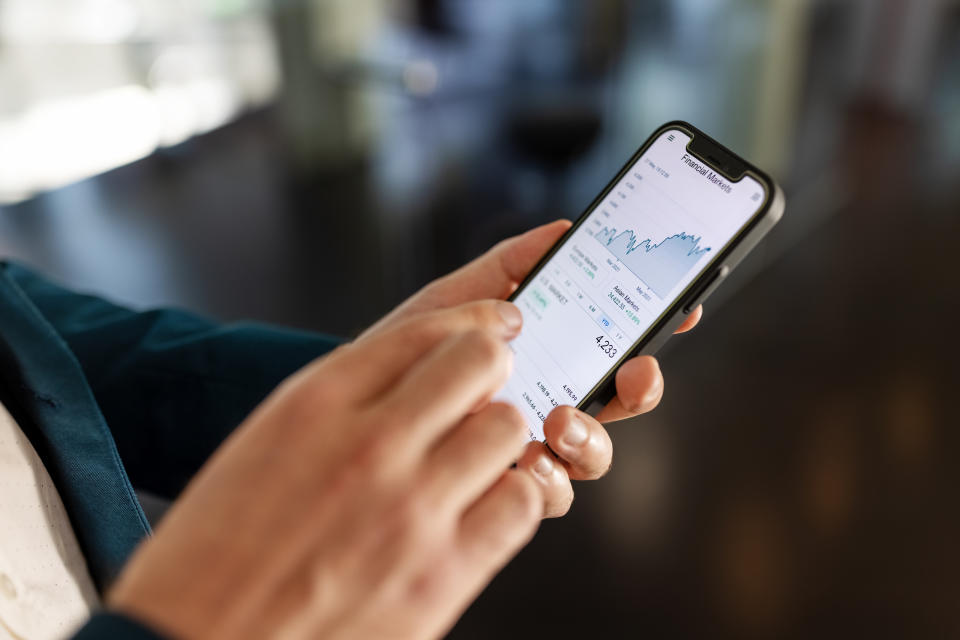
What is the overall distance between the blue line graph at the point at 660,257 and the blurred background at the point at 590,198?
942 mm

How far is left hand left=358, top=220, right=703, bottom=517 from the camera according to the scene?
1.70 feet

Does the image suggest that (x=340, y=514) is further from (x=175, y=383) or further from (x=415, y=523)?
(x=175, y=383)

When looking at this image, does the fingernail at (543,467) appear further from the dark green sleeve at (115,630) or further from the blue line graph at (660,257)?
the dark green sleeve at (115,630)

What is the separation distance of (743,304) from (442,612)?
2.16m

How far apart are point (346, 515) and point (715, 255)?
1.23 ft

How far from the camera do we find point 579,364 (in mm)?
607

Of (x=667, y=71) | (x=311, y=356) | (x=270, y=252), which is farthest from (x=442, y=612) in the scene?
(x=270, y=252)

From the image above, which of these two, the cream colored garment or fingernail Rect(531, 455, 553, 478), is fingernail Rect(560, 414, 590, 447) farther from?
the cream colored garment

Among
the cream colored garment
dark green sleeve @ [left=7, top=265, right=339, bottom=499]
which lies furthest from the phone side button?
the cream colored garment

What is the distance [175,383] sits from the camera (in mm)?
722

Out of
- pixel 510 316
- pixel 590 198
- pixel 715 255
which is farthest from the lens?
pixel 590 198

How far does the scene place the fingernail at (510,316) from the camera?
418mm

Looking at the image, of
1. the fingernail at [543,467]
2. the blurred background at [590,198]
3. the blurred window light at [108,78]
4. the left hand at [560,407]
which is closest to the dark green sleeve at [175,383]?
the left hand at [560,407]

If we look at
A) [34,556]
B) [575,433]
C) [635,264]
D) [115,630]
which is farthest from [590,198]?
[115,630]
